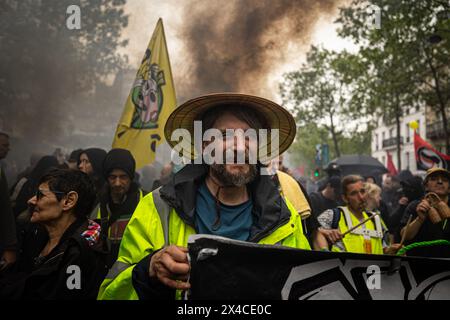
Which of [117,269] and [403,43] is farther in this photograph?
[403,43]

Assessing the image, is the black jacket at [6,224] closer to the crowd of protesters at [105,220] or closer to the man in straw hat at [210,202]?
the crowd of protesters at [105,220]

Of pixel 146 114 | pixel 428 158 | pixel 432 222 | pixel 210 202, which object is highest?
pixel 146 114

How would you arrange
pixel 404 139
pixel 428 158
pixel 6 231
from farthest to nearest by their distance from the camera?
pixel 404 139
pixel 428 158
pixel 6 231

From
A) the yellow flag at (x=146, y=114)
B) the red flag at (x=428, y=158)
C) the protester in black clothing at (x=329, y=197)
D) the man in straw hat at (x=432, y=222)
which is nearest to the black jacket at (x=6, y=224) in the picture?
the yellow flag at (x=146, y=114)

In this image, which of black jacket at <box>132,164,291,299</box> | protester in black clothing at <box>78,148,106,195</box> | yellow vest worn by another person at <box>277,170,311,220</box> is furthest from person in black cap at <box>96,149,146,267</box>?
black jacket at <box>132,164,291,299</box>

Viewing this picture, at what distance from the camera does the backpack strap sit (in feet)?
5.51

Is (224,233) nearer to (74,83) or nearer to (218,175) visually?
(218,175)

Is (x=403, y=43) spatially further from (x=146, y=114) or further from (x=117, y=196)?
(x=117, y=196)

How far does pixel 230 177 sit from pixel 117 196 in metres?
2.11

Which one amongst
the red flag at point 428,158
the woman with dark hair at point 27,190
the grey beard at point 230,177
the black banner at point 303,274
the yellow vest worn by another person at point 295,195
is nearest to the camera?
the black banner at point 303,274

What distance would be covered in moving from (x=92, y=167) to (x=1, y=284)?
2.39 m

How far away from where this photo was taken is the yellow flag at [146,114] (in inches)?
198

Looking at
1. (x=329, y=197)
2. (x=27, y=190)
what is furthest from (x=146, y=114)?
(x=329, y=197)

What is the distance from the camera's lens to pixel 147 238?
1.68 metres
